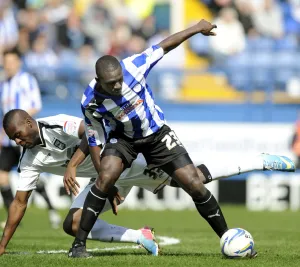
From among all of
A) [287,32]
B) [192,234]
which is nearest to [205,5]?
[287,32]

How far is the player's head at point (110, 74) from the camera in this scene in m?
7.50

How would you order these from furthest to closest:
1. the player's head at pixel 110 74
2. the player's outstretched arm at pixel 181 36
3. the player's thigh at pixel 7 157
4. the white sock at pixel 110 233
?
the player's thigh at pixel 7 157, the white sock at pixel 110 233, the player's outstretched arm at pixel 181 36, the player's head at pixel 110 74

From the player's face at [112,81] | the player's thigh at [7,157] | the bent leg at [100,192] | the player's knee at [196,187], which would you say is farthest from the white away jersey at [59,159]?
the player's thigh at [7,157]

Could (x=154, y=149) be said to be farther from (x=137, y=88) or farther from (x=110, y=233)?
(x=110, y=233)

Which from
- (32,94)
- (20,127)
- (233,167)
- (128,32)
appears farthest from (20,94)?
(128,32)

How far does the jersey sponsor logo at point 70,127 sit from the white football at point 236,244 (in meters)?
1.91

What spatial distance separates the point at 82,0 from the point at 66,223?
14876 millimetres

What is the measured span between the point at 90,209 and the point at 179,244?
2.72 m

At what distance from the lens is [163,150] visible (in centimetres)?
805

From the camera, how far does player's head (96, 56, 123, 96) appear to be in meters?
7.50

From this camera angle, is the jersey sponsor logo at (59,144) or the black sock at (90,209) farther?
the jersey sponsor logo at (59,144)

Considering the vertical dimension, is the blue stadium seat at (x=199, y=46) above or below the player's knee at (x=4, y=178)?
above

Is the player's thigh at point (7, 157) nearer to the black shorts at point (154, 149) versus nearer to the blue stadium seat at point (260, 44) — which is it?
the black shorts at point (154, 149)

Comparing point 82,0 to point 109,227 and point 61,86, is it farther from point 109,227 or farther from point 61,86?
point 109,227
